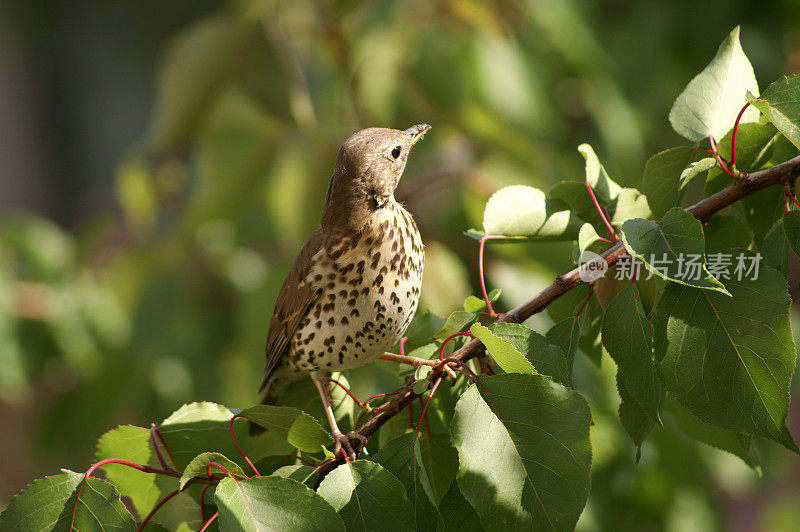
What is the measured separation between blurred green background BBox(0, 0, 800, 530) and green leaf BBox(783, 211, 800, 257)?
0.73 meters

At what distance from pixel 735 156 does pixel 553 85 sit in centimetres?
174

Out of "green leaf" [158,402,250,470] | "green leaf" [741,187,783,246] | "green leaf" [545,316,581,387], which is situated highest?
"green leaf" [741,187,783,246]

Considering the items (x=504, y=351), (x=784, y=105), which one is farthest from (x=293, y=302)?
(x=784, y=105)

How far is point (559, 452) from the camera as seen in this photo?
0.79 metres

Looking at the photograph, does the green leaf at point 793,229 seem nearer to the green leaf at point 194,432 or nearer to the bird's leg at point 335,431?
the bird's leg at point 335,431

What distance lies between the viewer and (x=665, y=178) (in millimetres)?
951

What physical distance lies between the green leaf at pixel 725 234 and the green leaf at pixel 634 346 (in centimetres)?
17

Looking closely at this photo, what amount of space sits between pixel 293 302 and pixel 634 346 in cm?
59

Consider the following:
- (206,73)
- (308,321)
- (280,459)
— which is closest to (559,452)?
(280,459)

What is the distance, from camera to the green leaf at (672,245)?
2.51 ft

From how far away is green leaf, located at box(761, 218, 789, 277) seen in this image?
862mm

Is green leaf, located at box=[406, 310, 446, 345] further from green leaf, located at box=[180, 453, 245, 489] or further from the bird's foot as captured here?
green leaf, located at box=[180, 453, 245, 489]

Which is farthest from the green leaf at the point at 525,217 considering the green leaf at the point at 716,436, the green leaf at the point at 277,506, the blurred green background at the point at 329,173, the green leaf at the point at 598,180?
the blurred green background at the point at 329,173

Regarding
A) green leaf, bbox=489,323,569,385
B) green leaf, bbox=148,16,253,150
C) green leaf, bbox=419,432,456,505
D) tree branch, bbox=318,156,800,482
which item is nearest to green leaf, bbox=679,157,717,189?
tree branch, bbox=318,156,800,482
